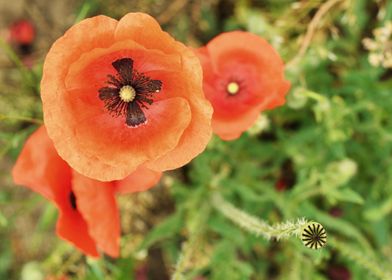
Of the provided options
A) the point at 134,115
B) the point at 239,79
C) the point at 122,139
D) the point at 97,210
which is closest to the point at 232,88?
the point at 239,79

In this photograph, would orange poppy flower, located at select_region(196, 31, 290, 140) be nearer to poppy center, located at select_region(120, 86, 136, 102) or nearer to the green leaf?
poppy center, located at select_region(120, 86, 136, 102)

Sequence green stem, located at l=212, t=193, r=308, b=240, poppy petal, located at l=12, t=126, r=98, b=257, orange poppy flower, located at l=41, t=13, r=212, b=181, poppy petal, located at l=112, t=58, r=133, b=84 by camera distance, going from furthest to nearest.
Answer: poppy petal, located at l=12, t=126, r=98, b=257 → poppy petal, located at l=112, t=58, r=133, b=84 → orange poppy flower, located at l=41, t=13, r=212, b=181 → green stem, located at l=212, t=193, r=308, b=240

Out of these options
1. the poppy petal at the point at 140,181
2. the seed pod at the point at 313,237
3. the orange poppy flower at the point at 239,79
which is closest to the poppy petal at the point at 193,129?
the orange poppy flower at the point at 239,79


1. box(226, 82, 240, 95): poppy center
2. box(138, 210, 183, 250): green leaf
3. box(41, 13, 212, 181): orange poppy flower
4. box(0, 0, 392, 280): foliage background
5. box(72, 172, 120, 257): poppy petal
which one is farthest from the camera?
box(138, 210, 183, 250): green leaf

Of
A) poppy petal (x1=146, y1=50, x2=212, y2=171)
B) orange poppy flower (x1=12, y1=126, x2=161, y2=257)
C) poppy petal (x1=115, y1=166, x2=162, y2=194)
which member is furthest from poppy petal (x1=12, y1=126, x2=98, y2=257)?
poppy petal (x1=146, y1=50, x2=212, y2=171)

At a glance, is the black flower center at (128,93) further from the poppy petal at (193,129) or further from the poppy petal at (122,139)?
the poppy petal at (193,129)

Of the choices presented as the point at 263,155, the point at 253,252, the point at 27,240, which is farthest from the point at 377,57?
the point at 27,240
